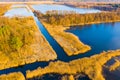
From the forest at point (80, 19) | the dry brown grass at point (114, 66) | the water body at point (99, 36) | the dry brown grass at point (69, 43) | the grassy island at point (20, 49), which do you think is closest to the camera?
the dry brown grass at point (114, 66)

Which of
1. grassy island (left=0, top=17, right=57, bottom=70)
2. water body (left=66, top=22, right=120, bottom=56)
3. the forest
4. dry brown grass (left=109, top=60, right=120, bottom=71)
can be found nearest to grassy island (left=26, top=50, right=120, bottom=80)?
dry brown grass (left=109, top=60, right=120, bottom=71)

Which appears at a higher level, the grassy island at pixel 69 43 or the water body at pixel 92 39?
the grassy island at pixel 69 43

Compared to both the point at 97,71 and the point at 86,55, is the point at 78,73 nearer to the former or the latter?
the point at 97,71

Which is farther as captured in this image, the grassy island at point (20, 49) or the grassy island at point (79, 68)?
the grassy island at point (20, 49)

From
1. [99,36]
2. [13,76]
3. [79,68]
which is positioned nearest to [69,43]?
[99,36]

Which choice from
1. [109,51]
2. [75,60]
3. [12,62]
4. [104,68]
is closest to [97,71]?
[104,68]

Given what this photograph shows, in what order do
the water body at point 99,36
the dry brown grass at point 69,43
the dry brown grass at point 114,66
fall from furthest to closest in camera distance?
the water body at point 99,36, the dry brown grass at point 69,43, the dry brown grass at point 114,66

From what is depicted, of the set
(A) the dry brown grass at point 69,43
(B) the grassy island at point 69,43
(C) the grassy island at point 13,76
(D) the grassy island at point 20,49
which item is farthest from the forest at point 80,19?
(C) the grassy island at point 13,76

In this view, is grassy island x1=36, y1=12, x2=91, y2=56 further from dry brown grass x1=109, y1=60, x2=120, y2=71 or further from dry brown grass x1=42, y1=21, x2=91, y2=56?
dry brown grass x1=109, y1=60, x2=120, y2=71

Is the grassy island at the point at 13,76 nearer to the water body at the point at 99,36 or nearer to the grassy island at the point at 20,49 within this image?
the grassy island at the point at 20,49
